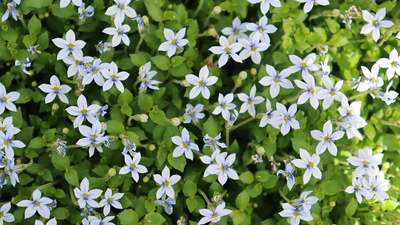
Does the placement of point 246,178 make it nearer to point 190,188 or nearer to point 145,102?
point 190,188

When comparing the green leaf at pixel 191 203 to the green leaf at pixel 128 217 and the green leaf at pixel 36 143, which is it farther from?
the green leaf at pixel 36 143

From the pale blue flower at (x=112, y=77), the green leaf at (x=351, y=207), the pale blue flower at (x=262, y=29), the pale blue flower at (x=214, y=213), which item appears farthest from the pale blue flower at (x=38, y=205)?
the green leaf at (x=351, y=207)

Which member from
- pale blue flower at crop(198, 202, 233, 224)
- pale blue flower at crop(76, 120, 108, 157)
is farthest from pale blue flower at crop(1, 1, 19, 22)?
pale blue flower at crop(198, 202, 233, 224)

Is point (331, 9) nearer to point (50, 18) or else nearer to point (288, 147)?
point (288, 147)

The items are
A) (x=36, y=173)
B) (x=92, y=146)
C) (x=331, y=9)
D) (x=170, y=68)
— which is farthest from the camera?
(x=331, y=9)

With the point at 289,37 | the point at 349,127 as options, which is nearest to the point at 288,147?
the point at 349,127

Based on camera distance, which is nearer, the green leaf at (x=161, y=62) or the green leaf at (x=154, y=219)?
the green leaf at (x=154, y=219)
